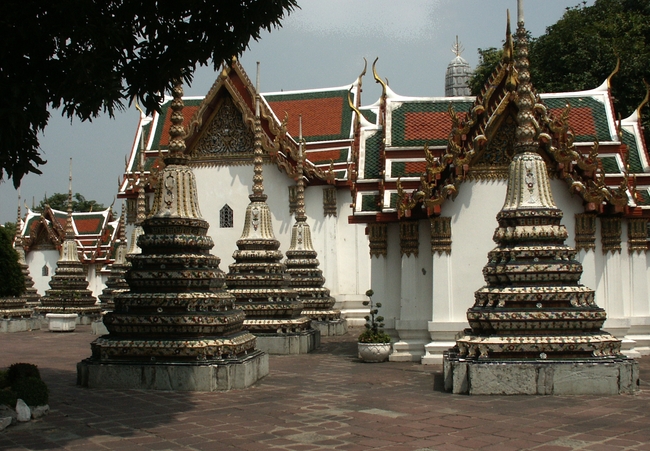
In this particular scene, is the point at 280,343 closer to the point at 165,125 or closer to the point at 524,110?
the point at 524,110

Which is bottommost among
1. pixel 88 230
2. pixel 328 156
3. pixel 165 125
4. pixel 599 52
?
pixel 88 230

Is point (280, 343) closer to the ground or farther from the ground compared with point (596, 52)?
closer to the ground

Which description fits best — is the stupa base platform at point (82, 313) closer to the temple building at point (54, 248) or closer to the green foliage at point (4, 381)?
the temple building at point (54, 248)

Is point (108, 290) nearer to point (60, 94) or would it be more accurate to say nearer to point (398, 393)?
point (398, 393)

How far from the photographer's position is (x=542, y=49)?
33125 mm

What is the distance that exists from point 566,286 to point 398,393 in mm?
2463

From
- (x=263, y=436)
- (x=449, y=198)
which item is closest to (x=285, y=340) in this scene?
(x=449, y=198)

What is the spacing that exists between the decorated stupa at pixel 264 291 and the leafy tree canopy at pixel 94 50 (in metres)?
8.58

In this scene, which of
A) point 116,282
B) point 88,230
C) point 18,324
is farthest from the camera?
point 88,230

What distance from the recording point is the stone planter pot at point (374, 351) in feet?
43.9

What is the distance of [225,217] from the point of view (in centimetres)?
2581

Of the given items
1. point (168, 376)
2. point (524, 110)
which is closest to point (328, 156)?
point (524, 110)

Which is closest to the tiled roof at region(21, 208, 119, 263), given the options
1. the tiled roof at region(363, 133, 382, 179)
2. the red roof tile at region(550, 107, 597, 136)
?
the tiled roof at region(363, 133, 382, 179)

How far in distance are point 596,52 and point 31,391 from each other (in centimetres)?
2845
